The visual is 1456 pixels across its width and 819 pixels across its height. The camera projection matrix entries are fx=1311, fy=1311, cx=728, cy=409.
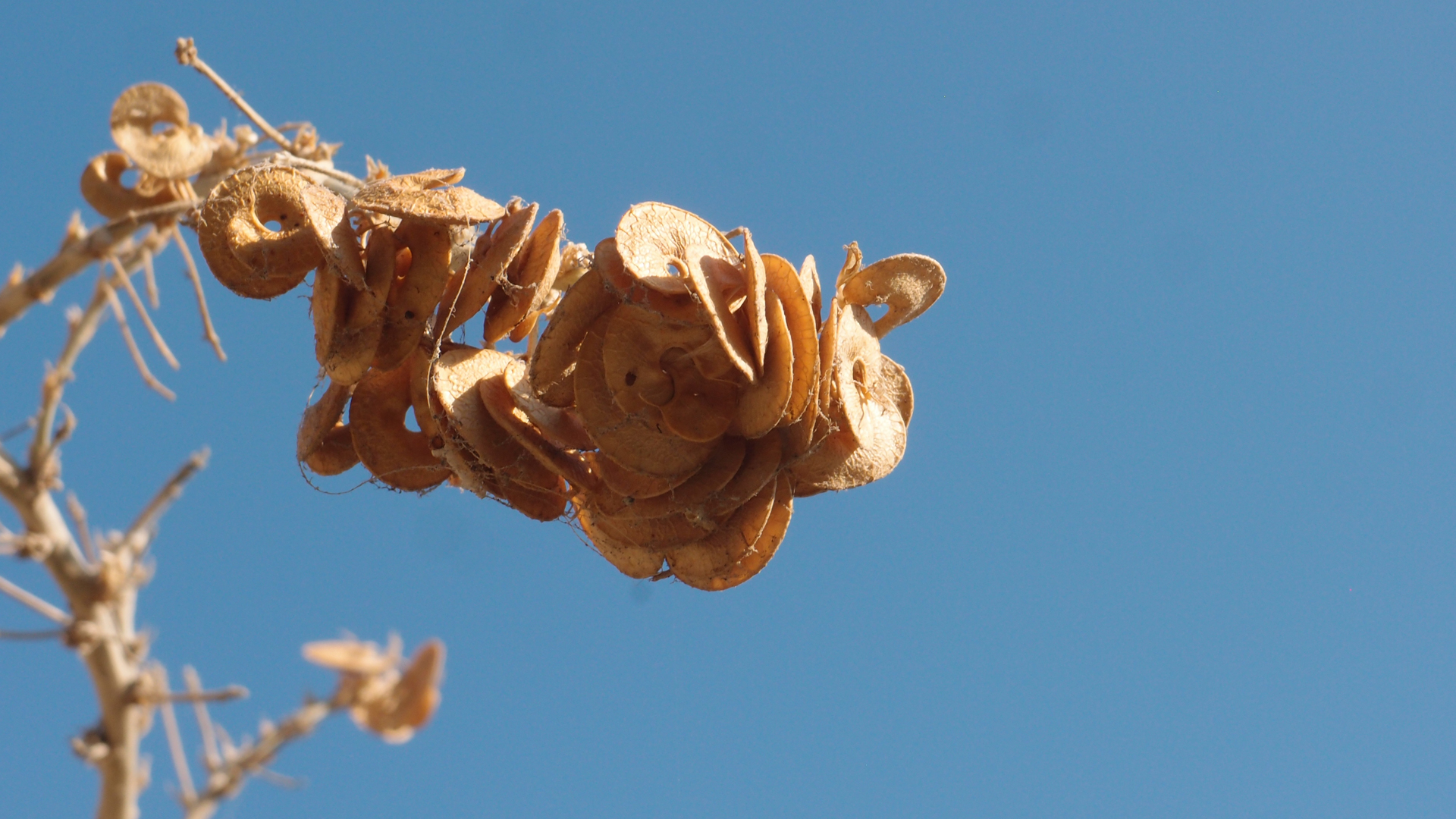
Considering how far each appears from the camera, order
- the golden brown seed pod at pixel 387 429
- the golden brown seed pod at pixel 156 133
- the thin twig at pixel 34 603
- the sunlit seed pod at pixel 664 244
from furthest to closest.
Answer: the golden brown seed pod at pixel 387 429, the golden brown seed pod at pixel 156 133, the sunlit seed pod at pixel 664 244, the thin twig at pixel 34 603

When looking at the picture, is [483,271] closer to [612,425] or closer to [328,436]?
[612,425]

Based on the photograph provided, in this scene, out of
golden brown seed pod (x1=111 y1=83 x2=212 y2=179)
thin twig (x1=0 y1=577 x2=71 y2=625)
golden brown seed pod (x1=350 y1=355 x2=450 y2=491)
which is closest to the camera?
thin twig (x1=0 y1=577 x2=71 y2=625)

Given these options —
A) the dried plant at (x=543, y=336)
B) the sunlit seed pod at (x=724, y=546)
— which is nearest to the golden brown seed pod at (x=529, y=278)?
the dried plant at (x=543, y=336)

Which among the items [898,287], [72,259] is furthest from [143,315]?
[898,287]

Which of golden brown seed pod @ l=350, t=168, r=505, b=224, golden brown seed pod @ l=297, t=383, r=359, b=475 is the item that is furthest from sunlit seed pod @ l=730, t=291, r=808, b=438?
golden brown seed pod @ l=297, t=383, r=359, b=475

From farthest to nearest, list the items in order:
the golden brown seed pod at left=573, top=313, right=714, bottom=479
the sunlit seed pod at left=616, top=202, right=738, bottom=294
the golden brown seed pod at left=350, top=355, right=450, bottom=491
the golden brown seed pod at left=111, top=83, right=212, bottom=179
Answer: the golden brown seed pod at left=350, top=355, right=450, bottom=491 → the golden brown seed pod at left=111, top=83, right=212, bottom=179 → the golden brown seed pod at left=573, top=313, right=714, bottom=479 → the sunlit seed pod at left=616, top=202, right=738, bottom=294

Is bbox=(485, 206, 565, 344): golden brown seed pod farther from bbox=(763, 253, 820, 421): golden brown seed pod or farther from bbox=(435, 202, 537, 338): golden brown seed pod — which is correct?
bbox=(763, 253, 820, 421): golden brown seed pod

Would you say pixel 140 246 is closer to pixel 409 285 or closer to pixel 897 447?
pixel 409 285

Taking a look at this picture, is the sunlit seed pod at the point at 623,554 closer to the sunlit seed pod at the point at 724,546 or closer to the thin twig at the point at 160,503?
the sunlit seed pod at the point at 724,546
